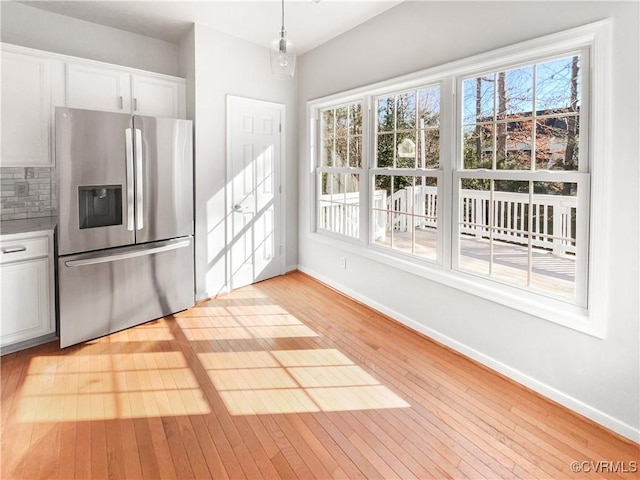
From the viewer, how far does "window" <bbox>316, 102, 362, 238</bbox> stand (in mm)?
3891

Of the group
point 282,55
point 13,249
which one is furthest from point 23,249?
point 282,55

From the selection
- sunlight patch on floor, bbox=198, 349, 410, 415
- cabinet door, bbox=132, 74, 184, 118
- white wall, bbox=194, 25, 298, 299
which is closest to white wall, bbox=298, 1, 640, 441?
sunlight patch on floor, bbox=198, 349, 410, 415

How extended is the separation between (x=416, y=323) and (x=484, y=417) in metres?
1.12

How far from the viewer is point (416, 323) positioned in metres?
3.13

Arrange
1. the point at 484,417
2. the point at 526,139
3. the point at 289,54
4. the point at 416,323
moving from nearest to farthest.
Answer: the point at 484,417, the point at 289,54, the point at 526,139, the point at 416,323

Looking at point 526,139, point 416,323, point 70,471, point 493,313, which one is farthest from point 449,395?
point 70,471

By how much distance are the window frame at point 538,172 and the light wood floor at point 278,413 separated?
563 mm

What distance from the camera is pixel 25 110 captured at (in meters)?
2.93

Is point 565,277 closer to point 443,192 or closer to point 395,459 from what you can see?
point 443,192

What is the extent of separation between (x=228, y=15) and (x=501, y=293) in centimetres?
340

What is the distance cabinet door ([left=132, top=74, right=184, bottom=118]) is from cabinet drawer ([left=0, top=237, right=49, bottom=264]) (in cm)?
151

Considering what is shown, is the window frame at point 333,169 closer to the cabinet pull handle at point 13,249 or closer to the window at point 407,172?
the window at point 407,172

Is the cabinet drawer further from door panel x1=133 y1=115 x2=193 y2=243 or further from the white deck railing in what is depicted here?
the white deck railing

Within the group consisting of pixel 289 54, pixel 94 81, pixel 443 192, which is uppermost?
pixel 94 81
